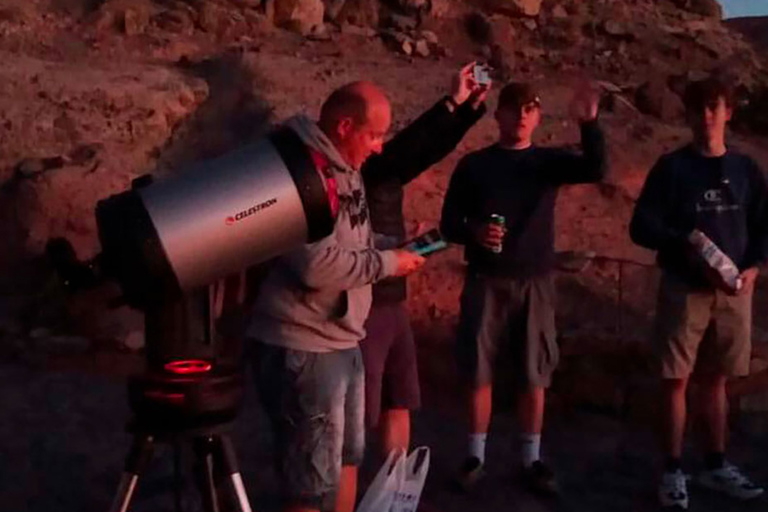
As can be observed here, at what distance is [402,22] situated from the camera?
11133 millimetres

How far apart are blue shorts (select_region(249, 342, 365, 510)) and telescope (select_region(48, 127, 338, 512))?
1.54 feet

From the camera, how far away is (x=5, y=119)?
8977 millimetres

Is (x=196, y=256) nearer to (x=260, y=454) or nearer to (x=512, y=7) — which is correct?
(x=260, y=454)

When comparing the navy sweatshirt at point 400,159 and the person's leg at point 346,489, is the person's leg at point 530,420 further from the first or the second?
the person's leg at point 346,489

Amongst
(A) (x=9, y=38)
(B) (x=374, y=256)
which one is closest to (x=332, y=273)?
(B) (x=374, y=256)

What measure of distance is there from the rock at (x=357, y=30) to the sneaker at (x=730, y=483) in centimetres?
576

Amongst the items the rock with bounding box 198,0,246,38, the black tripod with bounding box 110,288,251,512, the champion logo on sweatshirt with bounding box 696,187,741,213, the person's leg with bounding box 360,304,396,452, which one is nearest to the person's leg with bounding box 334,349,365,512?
the person's leg with bounding box 360,304,396,452

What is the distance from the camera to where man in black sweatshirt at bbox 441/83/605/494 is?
5.55 meters

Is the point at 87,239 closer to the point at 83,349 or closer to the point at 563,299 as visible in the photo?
the point at 83,349

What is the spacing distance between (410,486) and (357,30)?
6.51 metres

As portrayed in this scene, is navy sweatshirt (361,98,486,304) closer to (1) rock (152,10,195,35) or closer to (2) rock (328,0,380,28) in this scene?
(1) rock (152,10,195,35)

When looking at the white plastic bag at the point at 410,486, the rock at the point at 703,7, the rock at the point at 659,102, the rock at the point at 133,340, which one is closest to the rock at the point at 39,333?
the rock at the point at 133,340

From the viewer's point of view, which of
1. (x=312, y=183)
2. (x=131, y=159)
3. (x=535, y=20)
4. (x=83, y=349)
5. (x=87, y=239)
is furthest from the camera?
(x=535, y=20)

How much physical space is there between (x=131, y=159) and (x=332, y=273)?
16.5 feet
